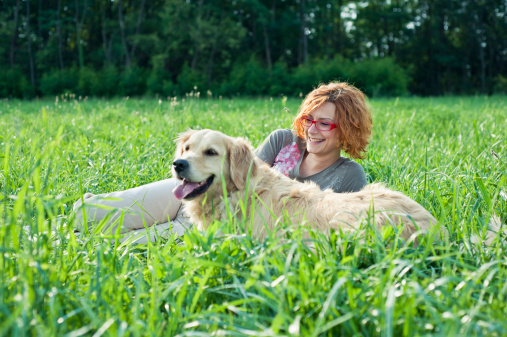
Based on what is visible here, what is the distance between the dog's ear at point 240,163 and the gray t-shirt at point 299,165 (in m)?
0.68

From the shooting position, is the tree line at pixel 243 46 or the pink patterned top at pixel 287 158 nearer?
the pink patterned top at pixel 287 158

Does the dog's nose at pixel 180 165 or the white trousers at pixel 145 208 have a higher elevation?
the dog's nose at pixel 180 165

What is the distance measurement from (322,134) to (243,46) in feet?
118

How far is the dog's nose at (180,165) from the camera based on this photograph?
104 inches

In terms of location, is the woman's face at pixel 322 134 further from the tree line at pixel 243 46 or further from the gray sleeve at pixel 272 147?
the tree line at pixel 243 46

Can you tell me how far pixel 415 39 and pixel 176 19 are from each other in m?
25.9

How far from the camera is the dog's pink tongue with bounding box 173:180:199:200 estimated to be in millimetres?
2691

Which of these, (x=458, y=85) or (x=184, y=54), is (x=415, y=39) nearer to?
(x=458, y=85)

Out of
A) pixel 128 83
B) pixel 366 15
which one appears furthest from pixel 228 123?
pixel 366 15

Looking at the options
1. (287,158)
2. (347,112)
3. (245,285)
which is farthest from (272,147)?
(245,285)

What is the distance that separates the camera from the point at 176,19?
3116 centimetres

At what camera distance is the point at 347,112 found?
10.7 feet

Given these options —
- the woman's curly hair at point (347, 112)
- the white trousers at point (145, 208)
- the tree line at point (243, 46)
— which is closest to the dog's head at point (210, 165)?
the white trousers at point (145, 208)

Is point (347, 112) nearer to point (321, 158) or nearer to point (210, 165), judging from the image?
point (321, 158)
